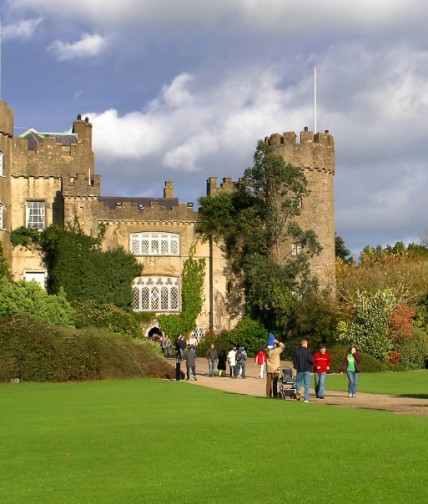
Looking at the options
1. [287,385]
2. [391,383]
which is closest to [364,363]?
[391,383]

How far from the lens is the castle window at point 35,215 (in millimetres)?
53281

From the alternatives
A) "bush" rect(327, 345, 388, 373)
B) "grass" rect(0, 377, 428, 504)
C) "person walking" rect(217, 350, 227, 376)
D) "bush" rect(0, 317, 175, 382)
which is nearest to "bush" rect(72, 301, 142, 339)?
"person walking" rect(217, 350, 227, 376)

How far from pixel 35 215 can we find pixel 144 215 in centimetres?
641

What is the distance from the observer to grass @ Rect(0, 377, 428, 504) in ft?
34.9

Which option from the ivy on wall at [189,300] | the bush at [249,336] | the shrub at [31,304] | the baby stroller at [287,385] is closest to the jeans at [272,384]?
the baby stroller at [287,385]

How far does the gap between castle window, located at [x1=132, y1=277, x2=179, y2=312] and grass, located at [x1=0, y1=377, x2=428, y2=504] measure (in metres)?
32.0

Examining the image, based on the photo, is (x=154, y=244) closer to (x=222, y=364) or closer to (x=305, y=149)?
(x=305, y=149)

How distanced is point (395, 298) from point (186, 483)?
36261mm

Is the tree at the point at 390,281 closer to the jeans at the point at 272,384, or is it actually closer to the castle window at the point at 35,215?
the castle window at the point at 35,215

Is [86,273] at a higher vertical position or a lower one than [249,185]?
lower

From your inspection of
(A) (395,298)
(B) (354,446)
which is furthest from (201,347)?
(B) (354,446)

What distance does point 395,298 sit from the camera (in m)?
46.1

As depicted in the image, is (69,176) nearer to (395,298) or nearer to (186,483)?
(395,298)

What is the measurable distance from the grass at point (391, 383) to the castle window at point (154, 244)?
1803 cm
